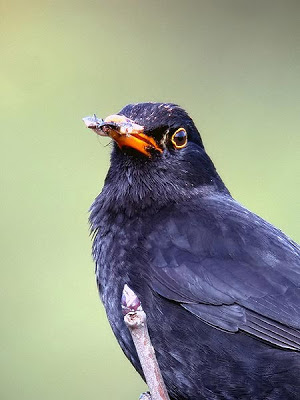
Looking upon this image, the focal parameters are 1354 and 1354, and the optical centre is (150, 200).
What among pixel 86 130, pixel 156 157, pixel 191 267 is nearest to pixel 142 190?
pixel 156 157

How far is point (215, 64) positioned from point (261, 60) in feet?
1.42

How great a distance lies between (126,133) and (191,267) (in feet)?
2.33

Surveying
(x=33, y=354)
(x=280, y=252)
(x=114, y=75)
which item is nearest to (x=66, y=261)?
(x=33, y=354)

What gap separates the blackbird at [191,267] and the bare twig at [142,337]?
0.92 meters

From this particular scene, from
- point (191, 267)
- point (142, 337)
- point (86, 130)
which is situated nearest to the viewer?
point (142, 337)

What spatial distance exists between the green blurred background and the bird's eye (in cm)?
253

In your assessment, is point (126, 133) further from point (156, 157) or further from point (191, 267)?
point (191, 267)

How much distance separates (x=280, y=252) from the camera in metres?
6.39

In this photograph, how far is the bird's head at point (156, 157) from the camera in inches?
260

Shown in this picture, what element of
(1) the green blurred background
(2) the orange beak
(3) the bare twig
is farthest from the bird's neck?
(1) the green blurred background

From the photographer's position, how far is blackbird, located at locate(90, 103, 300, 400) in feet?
19.9

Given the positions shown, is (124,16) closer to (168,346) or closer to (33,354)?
(33,354)

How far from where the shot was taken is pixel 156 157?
6.70 m

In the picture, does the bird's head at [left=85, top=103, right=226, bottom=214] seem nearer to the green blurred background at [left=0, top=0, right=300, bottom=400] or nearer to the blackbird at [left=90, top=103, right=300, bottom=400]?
the blackbird at [left=90, top=103, right=300, bottom=400]
